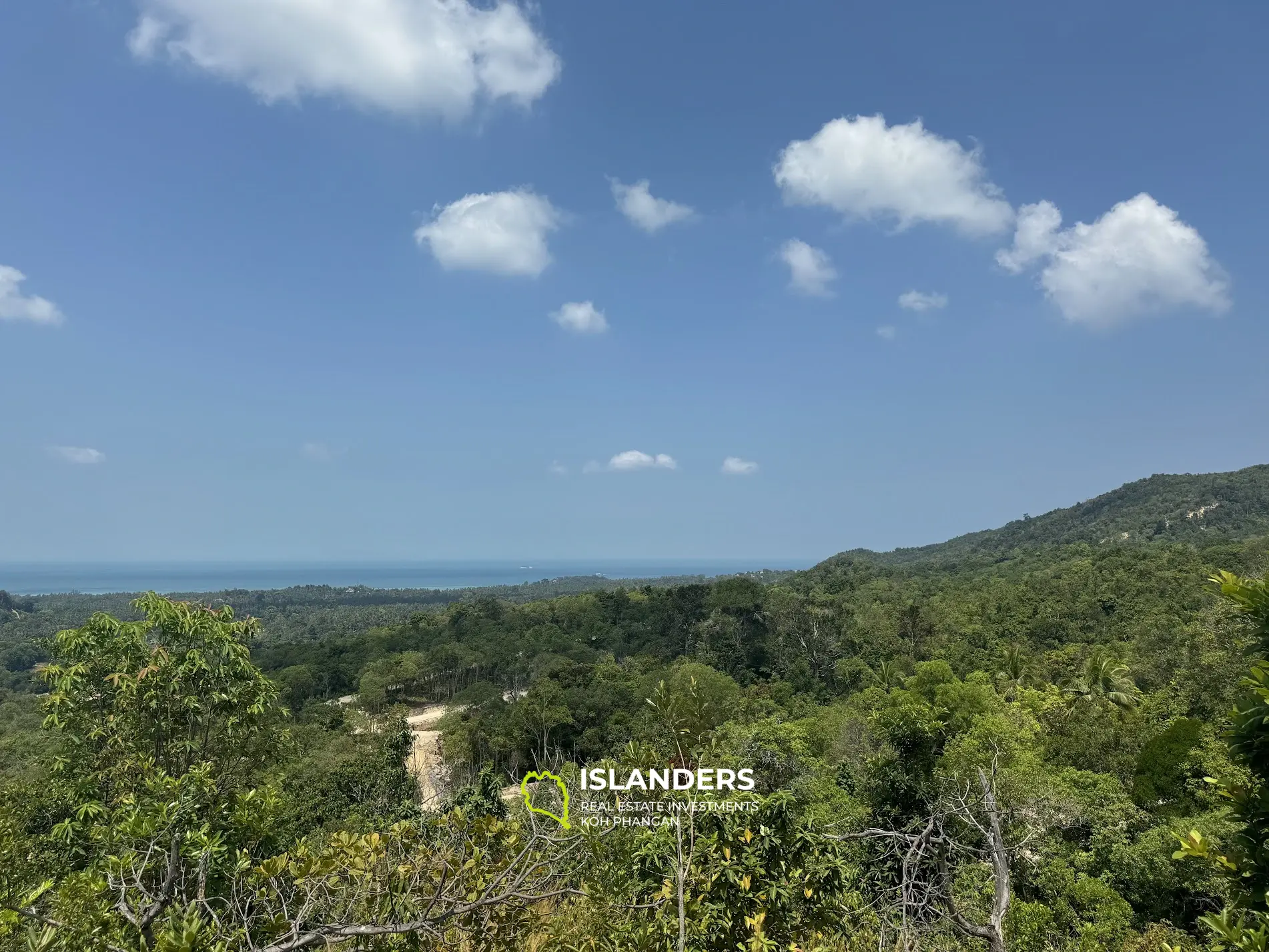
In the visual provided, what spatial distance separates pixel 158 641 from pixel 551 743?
88.5 feet

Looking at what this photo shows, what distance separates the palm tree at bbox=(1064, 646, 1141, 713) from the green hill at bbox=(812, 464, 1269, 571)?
135ft

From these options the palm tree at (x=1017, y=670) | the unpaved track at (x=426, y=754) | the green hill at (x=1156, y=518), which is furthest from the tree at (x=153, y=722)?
the green hill at (x=1156, y=518)

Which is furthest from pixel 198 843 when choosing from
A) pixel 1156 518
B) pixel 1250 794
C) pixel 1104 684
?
pixel 1156 518

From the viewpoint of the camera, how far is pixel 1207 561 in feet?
113

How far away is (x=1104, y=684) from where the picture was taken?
22.3m

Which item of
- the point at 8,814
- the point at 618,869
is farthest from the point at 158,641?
the point at 618,869

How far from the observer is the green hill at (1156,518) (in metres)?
64.4

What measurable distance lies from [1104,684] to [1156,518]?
68.8 meters

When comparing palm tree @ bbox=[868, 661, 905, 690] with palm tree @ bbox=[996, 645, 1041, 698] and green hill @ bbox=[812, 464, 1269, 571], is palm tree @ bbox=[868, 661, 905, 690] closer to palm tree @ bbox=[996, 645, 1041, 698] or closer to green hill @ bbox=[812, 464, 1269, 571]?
palm tree @ bbox=[996, 645, 1041, 698]

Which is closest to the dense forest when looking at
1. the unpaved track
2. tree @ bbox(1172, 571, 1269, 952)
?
tree @ bbox(1172, 571, 1269, 952)

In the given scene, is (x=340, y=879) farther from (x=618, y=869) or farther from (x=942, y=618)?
(x=942, y=618)

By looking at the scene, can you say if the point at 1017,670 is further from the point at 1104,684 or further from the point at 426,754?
the point at 426,754

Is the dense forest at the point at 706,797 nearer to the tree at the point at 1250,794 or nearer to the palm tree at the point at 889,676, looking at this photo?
the tree at the point at 1250,794

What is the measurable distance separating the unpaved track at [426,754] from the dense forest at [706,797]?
1.22 meters
